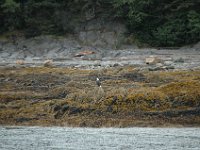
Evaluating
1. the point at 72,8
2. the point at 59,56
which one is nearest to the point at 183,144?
the point at 59,56

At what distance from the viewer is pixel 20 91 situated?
2686cm

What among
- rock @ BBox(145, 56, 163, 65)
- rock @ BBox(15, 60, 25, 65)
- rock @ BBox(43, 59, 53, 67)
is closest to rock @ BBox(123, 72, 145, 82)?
rock @ BBox(145, 56, 163, 65)

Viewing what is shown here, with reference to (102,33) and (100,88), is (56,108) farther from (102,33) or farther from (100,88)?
(102,33)

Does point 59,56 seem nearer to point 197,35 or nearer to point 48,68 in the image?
point 48,68

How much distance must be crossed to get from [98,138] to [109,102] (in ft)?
11.6

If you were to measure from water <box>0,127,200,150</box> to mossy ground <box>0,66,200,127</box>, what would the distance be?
89cm

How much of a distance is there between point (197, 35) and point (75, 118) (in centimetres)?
1929

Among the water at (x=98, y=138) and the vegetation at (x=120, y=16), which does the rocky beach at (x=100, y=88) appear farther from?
the vegetation at (x=120, y=16)

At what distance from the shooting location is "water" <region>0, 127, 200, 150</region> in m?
18.3

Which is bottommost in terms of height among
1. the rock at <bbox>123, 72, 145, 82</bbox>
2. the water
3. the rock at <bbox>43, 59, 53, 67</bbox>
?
the rock at <bbox>43, 59, 53, 67</bbox>

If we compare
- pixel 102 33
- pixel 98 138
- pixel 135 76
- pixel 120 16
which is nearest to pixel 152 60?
pixel 135 76

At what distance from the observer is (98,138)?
64.7 feet

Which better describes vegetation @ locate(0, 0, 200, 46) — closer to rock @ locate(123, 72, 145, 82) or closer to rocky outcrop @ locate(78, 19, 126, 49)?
rocky outcrop @ locate(78, 19, 126, 49)

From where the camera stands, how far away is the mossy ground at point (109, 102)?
22031 millimetres
